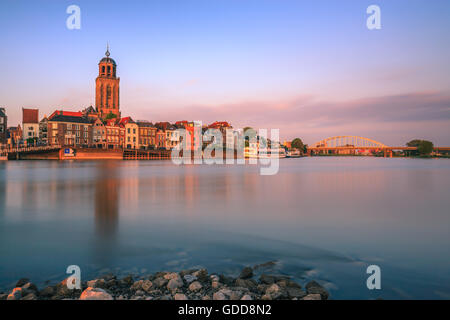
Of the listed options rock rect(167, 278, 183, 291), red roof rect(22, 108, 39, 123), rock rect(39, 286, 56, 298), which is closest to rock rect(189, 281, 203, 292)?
rock rect(167, 278, 183, 291)

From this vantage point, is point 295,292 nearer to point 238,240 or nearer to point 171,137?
point 238,240

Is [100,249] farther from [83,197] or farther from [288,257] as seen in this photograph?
[83,197]

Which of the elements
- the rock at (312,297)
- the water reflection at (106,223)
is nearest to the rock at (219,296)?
the rock at (312,297)

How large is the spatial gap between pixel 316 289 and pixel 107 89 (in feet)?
471

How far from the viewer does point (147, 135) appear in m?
103

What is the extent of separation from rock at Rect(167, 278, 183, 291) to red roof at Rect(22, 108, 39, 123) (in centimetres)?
11895

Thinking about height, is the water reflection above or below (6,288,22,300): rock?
below

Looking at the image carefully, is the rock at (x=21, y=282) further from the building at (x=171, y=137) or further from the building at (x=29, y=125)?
the building at (x=29, y=125)

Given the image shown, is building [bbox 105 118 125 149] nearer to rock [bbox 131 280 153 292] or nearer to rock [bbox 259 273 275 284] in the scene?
rock [bbox 131 280 153 292]

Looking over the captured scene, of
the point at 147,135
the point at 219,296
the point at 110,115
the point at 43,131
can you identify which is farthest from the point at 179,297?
the point at 110,115

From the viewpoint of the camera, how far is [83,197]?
21672 mm

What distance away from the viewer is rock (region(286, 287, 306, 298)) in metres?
6.16
